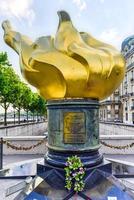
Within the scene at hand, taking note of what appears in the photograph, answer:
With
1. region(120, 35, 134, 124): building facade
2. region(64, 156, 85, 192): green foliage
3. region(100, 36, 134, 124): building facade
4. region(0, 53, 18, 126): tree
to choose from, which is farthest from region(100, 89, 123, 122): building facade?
region(64, 156, 85, 192): green foliage

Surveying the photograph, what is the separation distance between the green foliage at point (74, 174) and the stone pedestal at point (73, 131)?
334 millimetres

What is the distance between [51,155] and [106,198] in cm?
185

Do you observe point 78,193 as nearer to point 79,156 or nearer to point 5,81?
point 79,156

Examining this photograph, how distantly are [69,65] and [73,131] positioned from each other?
167 centimetres

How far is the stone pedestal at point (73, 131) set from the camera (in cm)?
686

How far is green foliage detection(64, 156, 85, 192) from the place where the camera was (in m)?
6.30

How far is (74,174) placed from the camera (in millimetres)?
6355

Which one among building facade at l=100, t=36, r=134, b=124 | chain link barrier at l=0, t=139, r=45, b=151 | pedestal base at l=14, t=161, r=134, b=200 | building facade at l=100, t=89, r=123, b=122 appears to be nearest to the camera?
pedestal base at l=14, t=161, r=134, b=200

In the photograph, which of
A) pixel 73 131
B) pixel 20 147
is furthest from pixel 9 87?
pixel 73 131

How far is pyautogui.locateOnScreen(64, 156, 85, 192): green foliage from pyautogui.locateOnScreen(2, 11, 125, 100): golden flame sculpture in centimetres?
165

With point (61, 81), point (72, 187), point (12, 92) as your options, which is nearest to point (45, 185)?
point (72, 187)

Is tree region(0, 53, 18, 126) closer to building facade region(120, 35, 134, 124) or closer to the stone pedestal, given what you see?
the stone pedestal

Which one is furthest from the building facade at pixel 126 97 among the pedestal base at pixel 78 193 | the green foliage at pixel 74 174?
the green foliage at pixel 74 174

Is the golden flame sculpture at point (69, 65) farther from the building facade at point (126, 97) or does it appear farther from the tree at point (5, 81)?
the building facade at point (126, 97)
